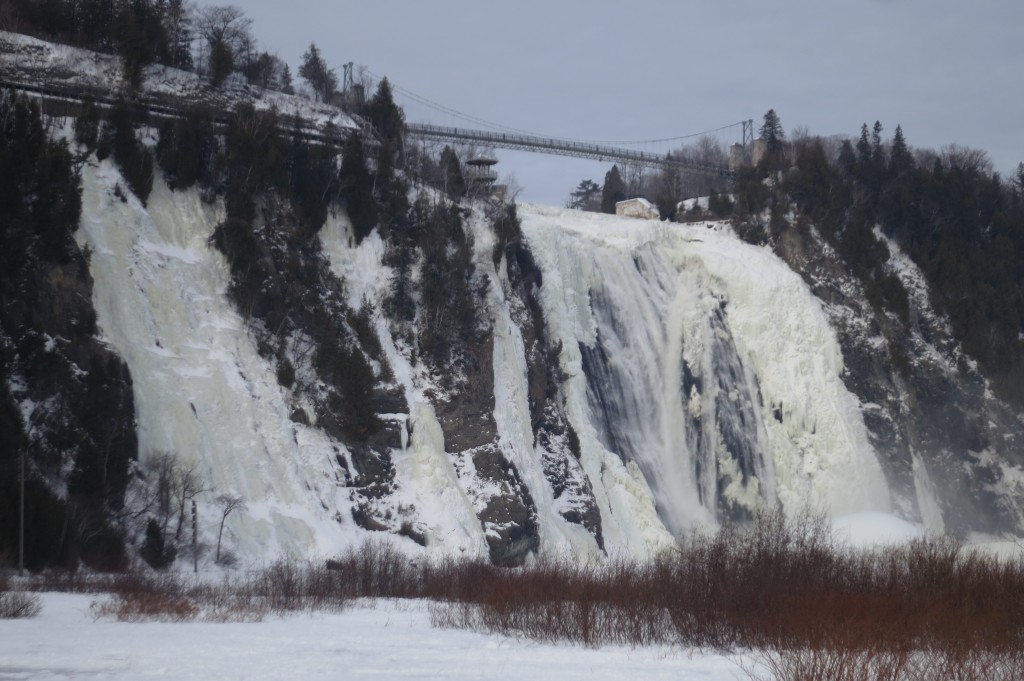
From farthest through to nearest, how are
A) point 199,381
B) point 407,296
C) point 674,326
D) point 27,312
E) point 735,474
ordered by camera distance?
point 674,326
point 735,474
point 407,296
point 199,381
point 27,312

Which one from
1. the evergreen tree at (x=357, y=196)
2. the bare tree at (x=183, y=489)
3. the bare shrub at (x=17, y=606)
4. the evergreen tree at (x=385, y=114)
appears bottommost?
the bare shrub at (x=17, y=606)

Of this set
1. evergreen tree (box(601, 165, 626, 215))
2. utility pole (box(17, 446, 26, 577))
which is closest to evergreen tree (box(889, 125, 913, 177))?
evergreen tree (box(601, 165, 626, 215))

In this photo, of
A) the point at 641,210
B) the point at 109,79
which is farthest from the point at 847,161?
the point at 109,79

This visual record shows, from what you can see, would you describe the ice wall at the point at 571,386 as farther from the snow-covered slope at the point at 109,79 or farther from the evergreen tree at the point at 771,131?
the evergreen tree at the point at 771,131

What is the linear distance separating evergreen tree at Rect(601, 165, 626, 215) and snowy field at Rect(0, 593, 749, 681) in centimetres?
6823

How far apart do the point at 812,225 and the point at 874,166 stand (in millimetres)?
9957

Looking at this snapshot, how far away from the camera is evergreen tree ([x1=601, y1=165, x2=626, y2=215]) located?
89.5m

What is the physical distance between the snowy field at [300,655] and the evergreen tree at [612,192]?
224ft

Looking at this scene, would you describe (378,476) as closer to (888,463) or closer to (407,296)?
(407,296)

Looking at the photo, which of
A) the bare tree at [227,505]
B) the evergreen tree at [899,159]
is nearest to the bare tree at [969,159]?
the evergreen tree at [899,159]

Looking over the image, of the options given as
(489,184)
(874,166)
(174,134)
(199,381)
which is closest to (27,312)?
(199,381)

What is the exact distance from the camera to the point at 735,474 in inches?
2109

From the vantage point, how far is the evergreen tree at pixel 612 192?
89500 mm

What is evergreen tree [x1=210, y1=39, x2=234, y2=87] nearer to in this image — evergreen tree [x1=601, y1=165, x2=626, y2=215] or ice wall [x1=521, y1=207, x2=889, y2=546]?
ice wall [x1=521, y1=207, x2=889, y2=546]
